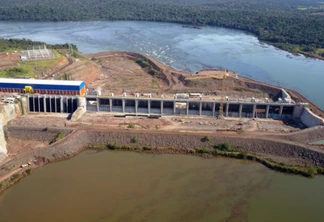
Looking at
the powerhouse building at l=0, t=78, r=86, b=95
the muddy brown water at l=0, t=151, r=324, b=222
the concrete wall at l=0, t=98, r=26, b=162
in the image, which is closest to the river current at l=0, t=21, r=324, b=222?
the muddy brown water at l=0, t=151, r=324, b=222

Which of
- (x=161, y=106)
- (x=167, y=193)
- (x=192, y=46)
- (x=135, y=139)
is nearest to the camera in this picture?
(x=167, y=193)

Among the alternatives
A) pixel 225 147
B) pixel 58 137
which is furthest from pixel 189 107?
pixel 58 137

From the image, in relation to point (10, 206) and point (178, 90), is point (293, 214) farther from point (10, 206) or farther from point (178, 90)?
Result: point (178, 90)

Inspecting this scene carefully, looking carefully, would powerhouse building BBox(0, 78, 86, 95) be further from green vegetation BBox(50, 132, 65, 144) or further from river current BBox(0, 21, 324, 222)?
river current BBox(0, 21, 324, 222)

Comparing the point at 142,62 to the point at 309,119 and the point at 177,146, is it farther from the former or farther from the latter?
the point at 309,119

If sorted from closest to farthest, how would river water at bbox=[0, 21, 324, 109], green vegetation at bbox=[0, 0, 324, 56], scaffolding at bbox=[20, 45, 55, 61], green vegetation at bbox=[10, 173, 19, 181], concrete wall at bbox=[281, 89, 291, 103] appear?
green vegetation at bbox=[10, 173, 19, 181] < concrete wall at bbox=[281, 89, 291, 103] < scaffolding at bbox=[20, 45, 55, 61] < river water at bbox=[0, 21, 324, 109] < green vegetation at bbox=[0, 0, 324, 56]

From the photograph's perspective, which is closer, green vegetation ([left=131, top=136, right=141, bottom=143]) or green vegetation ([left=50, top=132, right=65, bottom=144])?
green vegetation ([left=131, top=136, right=141, bottom=143])

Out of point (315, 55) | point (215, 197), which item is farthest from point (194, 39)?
point (215, 197)
